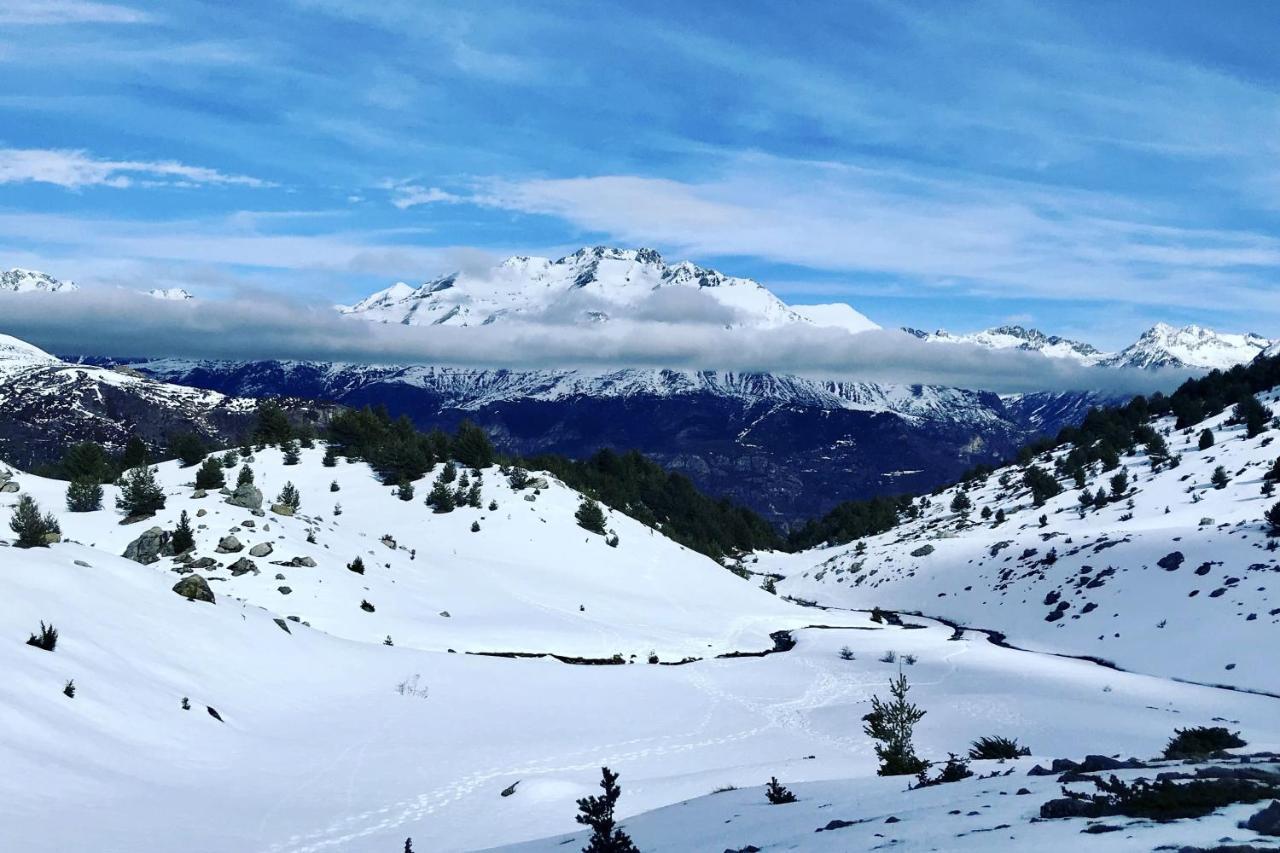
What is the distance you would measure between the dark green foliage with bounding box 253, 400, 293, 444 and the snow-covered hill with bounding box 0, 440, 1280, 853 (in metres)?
17.4

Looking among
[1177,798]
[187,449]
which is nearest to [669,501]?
[187,449]

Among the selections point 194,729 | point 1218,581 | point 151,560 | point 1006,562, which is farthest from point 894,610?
point 194,729

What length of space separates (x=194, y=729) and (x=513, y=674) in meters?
12.0

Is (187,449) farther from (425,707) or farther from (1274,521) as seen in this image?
(1274,521)

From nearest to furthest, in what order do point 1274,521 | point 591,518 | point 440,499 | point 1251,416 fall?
1. point 1274,521
2. point 440,499
3. point 591,518
4. point 1251,416

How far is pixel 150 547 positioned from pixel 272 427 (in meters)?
33.9

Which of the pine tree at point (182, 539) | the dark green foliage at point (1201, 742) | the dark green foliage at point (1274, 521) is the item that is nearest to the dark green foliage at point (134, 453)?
the pine tree at point (182, 539)

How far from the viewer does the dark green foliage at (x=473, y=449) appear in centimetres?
6150

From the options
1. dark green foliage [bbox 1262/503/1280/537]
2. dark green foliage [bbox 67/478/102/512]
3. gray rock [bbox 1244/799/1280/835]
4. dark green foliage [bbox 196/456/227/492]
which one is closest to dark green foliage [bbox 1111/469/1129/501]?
dark green foliage [bbox 1262/503/1280/537]

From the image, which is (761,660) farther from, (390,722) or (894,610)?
(894,610)

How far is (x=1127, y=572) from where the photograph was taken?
1676 inches

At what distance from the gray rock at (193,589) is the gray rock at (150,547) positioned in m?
10.2

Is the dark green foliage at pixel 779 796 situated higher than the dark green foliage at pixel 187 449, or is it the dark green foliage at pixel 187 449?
the dark green foliage at pixel 187 449

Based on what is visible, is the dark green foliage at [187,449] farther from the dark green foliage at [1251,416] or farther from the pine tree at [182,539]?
the dark green foliage at [1251,416]
